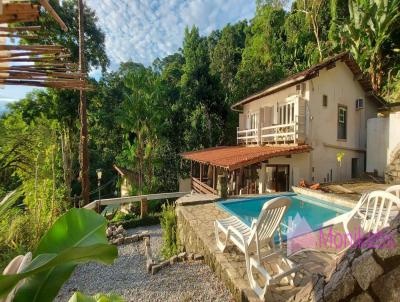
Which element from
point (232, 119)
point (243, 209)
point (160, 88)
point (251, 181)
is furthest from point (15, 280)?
point (232, 119)

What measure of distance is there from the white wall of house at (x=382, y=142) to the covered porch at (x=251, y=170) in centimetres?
453

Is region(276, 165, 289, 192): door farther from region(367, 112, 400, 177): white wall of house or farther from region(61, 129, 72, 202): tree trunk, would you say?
region(61, 129, 72, 202): tree trunk

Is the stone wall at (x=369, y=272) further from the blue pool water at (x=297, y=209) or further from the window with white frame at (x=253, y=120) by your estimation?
the window with white frame at (x=253, y=120)

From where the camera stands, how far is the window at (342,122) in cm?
1500

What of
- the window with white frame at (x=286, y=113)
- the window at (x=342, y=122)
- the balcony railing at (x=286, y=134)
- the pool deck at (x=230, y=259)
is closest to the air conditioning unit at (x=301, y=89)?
the window with white frame at (x=286, y=113)

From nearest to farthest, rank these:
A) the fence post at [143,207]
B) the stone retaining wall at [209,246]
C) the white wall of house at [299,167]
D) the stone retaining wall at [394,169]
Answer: the stone retaining wall at [209,246] < the stone retaining wall at [394,169] < the white wall of house at [299,167] < the fence post at [143,207]

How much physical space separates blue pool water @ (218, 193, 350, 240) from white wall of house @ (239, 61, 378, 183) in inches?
125

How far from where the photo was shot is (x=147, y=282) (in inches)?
229

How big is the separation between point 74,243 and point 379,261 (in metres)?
2.30

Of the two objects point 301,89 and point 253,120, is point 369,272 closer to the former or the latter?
point 301,89

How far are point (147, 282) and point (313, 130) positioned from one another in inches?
465

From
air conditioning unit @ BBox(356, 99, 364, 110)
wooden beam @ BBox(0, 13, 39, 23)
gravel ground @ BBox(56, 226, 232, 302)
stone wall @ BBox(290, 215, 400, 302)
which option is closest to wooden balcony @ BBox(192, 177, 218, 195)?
gravel ground @ BBox(56, 226, 232, 302)

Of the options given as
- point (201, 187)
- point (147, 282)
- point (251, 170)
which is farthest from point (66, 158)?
point (251, 170)

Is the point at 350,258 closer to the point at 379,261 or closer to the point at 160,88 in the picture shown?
the point at 379,261
